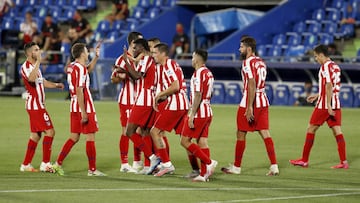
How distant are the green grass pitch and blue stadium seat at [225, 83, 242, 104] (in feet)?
21.0

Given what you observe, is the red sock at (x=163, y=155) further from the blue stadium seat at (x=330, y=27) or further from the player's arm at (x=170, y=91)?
the blue stadium seat at (x=330, y=27)

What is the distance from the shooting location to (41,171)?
14844mm

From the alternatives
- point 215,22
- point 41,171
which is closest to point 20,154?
point 41,171

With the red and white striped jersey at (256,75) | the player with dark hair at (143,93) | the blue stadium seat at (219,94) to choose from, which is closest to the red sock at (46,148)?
the player with dark hair at (143,93)

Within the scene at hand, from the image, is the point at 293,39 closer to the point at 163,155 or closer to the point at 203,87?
the point at 163,155

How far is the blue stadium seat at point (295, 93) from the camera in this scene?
29.3 meters

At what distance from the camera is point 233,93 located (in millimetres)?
30531

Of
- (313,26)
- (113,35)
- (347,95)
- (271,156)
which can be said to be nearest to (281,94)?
(347,95)

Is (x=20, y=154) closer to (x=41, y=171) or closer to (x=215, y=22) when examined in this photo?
(x=41, y=171)

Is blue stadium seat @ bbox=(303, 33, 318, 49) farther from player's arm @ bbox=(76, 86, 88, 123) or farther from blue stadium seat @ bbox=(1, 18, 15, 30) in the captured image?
player's arm @ bbox=(76, 86, 88, 123)

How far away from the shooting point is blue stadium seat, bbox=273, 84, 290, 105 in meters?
29.6

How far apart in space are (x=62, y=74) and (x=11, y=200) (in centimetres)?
2250

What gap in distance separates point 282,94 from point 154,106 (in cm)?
1585

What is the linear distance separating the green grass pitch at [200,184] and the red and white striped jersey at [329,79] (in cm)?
98
